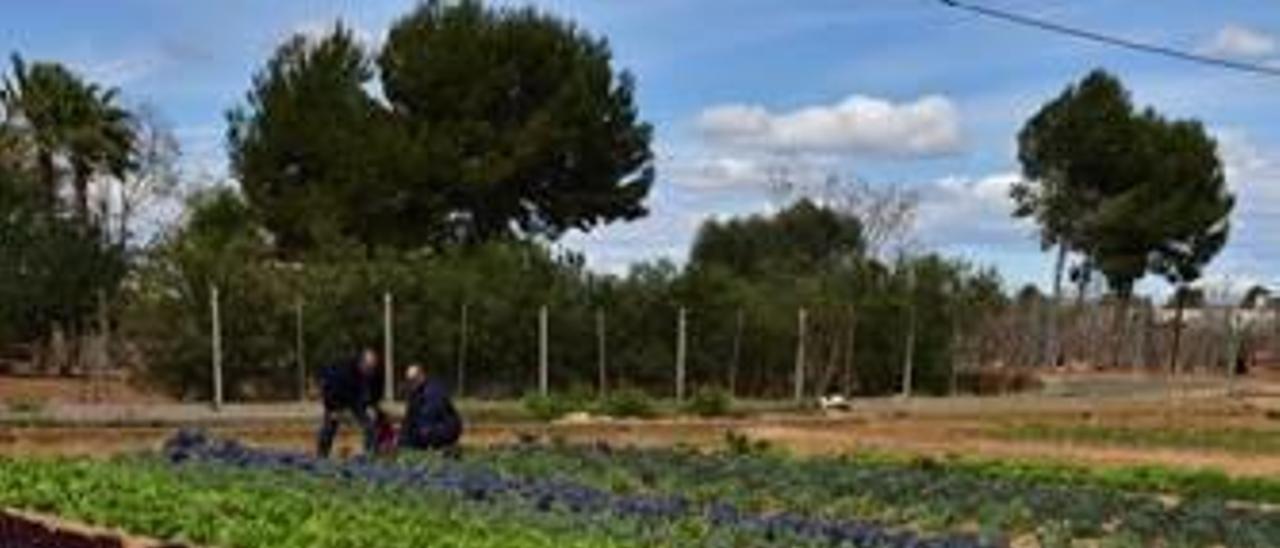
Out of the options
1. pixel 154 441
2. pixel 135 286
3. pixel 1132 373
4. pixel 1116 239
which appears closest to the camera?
pixel 154 441

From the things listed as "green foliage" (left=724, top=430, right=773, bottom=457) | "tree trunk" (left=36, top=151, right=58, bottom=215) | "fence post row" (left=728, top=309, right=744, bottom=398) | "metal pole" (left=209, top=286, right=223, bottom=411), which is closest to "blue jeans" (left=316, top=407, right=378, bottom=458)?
"green foliage" (left=724, top=430, right=773, bottom=457)

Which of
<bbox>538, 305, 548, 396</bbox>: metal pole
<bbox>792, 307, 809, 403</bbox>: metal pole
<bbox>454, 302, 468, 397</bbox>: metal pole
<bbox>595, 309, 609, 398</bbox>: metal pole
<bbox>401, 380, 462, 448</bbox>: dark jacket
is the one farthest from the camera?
<bbox>792, 307, 809, 403</bbox>: metal pole

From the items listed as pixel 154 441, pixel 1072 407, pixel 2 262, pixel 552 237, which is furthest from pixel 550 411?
pixel 552 237

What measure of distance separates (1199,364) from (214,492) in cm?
6304

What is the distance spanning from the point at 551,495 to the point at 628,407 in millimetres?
21823

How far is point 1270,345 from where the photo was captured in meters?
85.4

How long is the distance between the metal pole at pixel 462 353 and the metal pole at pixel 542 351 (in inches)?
58.6

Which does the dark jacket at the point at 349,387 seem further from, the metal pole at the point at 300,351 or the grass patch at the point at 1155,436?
the metal pole at the point at 300,351

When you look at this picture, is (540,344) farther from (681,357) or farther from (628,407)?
(628,407)

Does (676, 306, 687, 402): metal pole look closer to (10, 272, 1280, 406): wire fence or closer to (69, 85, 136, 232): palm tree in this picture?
(10, 272, 1280, 406): wire fence

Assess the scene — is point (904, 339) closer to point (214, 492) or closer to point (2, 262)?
point (2, 262)

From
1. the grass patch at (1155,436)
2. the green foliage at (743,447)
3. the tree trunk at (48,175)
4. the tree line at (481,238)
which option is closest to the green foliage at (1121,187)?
the tree line at (481,238)

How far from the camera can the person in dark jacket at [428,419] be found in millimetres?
28719

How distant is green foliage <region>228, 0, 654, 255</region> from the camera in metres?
64.4
